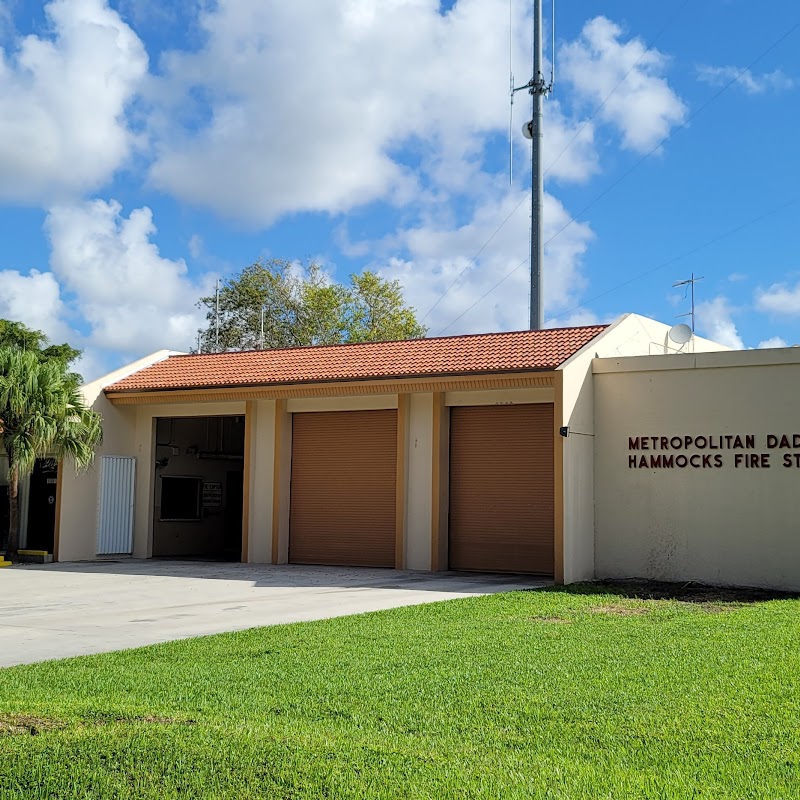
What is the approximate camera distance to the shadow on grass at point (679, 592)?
14820 millimetres

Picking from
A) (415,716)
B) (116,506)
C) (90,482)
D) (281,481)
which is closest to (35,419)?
(90,482)

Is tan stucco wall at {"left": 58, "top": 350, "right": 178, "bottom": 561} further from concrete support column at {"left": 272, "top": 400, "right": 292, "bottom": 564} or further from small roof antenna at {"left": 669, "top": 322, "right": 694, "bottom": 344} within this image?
small roof antenna at {"left": 669, "top": 322, "right": 694, "bottom": 344}

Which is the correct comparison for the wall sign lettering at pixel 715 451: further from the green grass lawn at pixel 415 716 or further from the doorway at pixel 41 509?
the doorway at pixel 41 509

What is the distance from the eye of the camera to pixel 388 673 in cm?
813

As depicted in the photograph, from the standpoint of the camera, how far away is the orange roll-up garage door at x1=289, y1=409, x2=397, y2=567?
20.7 meters

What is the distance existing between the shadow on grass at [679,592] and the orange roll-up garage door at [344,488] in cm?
538

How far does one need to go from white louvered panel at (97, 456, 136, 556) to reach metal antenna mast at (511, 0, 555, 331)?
12864 millimetres

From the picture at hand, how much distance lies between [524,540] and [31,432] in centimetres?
1020

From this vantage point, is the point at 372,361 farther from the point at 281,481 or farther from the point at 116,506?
the point at 116,506

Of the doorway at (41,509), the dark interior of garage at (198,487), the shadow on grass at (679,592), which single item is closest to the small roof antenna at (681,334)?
the shadow on grass at (679,592)

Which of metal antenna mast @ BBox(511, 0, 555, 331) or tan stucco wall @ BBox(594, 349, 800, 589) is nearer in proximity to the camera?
tan stucco wall @ BBox(594, 349, 800, 589)

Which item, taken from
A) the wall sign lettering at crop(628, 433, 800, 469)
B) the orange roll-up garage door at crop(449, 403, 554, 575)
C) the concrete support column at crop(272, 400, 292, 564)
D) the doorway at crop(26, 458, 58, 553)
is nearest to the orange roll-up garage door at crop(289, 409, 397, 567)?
the concrete support column at crop(272, 400, 292, 564)

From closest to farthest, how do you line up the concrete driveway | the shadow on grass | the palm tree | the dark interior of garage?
the concrete driveway → the shadow on grass → the palm tree → the dark interior of garage

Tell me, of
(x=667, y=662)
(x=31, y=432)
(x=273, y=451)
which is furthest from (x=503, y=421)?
(x=667, y=662)
